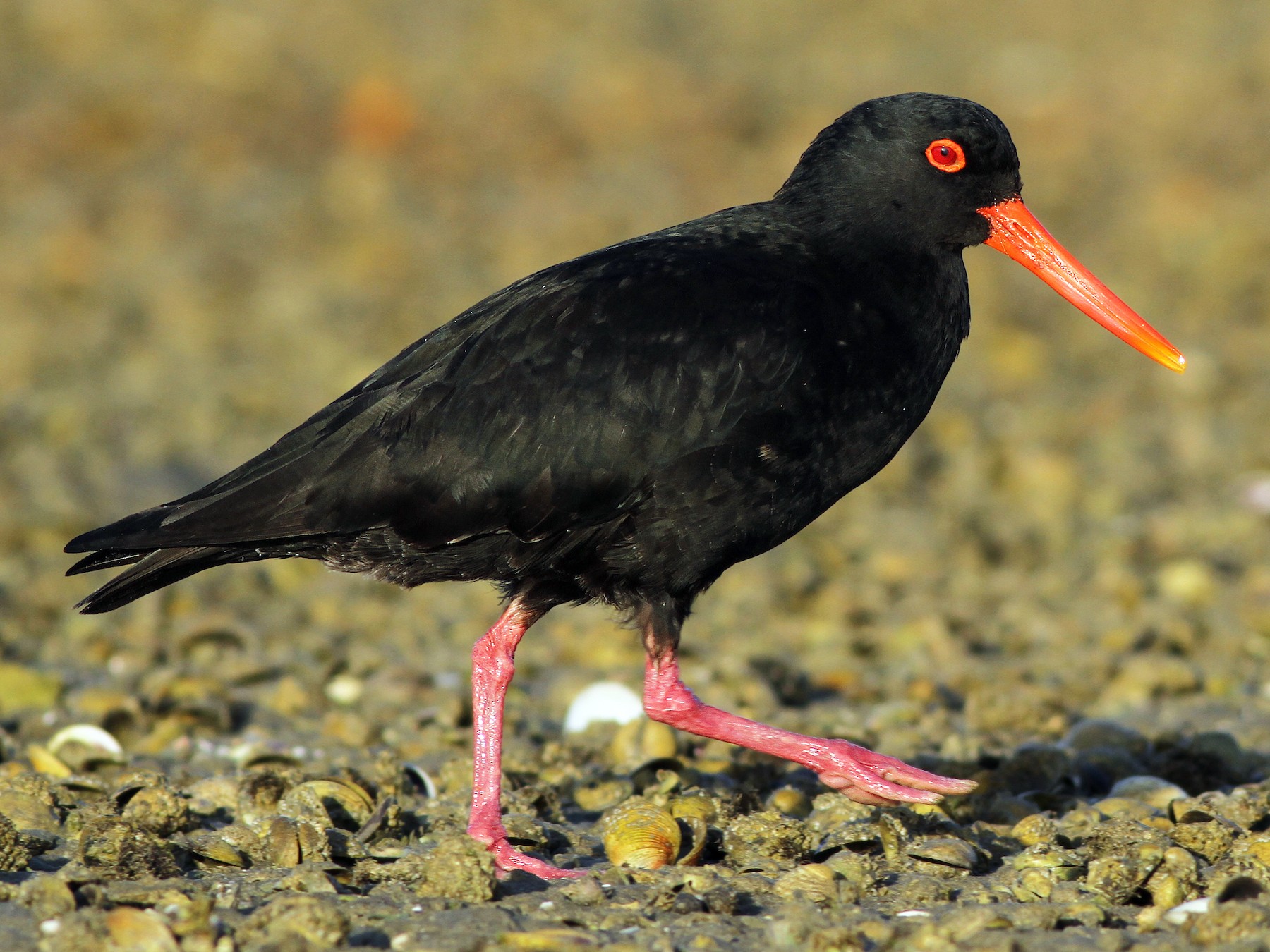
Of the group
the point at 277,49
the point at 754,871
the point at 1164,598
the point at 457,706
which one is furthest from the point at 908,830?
the point at 277,49

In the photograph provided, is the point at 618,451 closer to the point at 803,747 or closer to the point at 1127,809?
the point at 803,747

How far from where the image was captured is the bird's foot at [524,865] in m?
4.30

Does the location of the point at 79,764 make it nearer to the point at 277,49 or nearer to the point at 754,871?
the point at 754,871

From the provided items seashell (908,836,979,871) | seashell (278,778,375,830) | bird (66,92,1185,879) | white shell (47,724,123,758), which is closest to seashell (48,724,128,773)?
white shell (47,724,123,758)

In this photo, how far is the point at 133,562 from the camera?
5.06m

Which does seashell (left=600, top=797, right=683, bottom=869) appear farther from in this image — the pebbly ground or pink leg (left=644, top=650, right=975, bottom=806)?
pink leg (left=644, top=650, right=975, bottom=806)

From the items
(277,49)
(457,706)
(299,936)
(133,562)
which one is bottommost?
(299,936)

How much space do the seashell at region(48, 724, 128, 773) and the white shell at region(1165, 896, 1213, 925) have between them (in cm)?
354

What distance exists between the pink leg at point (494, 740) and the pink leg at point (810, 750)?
0.46 metres

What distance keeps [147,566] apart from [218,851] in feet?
3.11

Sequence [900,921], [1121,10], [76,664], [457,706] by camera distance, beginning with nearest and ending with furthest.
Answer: [900,921]
[457,706]
[76,664]
[1121,10]

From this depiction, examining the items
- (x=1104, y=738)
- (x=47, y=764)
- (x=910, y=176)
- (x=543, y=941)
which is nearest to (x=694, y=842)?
(x=543, y=941)

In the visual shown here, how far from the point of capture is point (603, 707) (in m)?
6.19

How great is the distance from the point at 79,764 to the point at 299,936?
2192 millimetres
